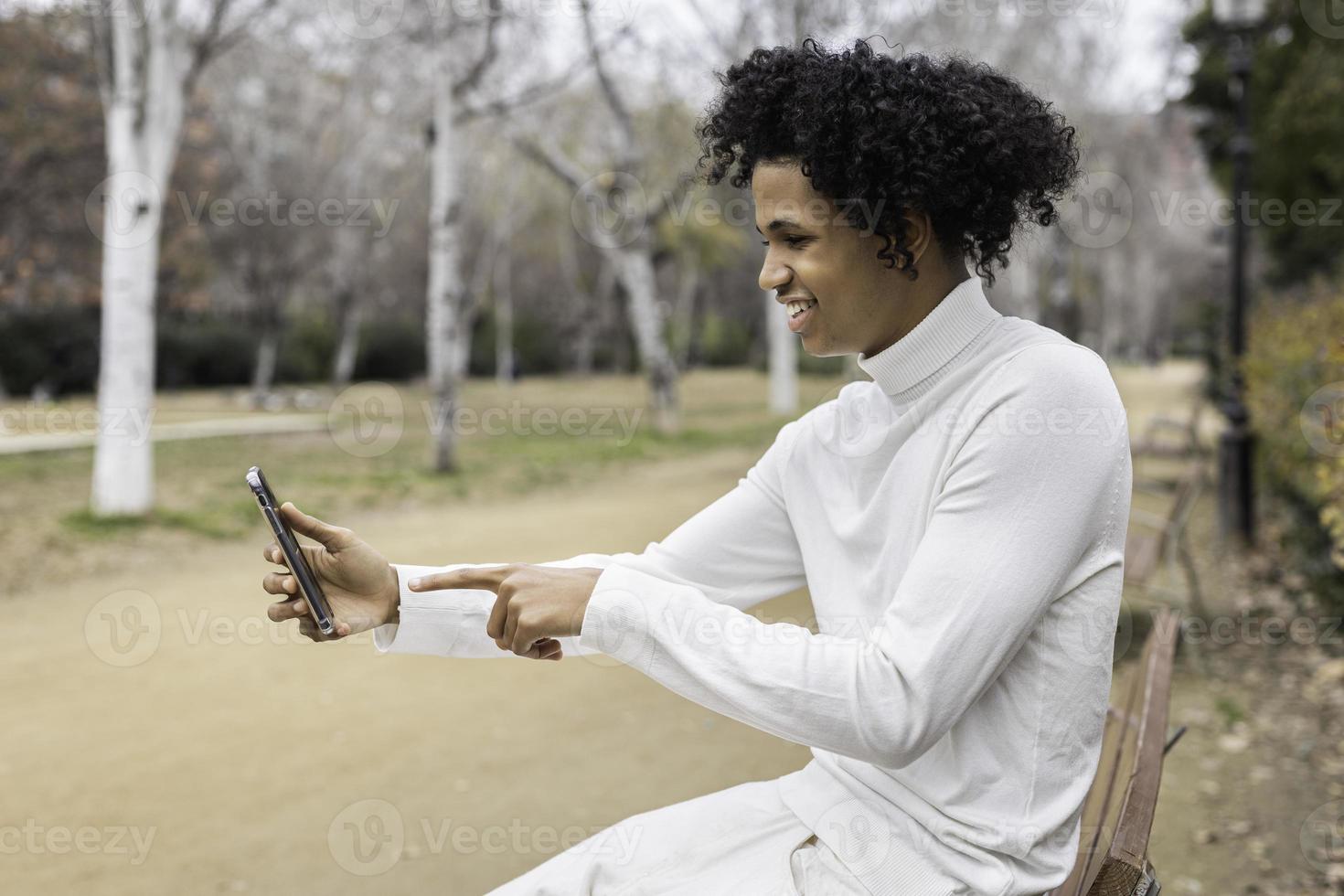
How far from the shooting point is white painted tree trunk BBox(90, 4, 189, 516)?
988 cm

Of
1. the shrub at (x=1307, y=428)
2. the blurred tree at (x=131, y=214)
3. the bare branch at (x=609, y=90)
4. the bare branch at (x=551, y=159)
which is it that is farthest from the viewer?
the bare branch at (x=551, y=159)

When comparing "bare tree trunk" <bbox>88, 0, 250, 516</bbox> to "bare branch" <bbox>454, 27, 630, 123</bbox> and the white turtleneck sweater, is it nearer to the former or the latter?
"bare branch" <bbox>454, 27, 630, 123</bbox>

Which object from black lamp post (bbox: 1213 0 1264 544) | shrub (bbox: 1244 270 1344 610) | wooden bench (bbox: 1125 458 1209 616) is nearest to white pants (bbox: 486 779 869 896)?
shrub (bbox: 1244 270 1344 610)

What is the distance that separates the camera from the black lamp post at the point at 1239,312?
30.9 feet

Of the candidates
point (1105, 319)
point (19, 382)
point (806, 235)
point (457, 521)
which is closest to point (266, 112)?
point (19, 382)

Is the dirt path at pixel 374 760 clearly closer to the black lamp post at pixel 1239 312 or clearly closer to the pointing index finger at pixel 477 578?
the pointing index finger at pixel 477 578

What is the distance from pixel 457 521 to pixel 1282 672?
24.6 feet

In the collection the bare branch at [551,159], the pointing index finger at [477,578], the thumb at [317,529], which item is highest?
the bare branch at [551,159]

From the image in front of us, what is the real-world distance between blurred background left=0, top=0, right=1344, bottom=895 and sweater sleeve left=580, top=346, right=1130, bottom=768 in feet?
2.10

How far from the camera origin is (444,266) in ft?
47.4

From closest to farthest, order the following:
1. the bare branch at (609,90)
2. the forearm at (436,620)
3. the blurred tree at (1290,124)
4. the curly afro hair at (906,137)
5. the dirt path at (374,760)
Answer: the curly afro hair at (906,137) → the forearm at (436,620) → the dirt path at (374,760) → the blurred tree at (1290,124) → the bare branch at (609,90)

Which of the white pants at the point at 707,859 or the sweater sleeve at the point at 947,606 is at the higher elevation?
the sweater sleeve at the point at 947,606

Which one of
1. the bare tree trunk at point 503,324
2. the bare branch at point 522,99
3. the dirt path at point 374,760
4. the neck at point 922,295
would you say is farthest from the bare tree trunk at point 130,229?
the bare tree trunk at point 503,324

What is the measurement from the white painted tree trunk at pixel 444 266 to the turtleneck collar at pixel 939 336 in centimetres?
1288
